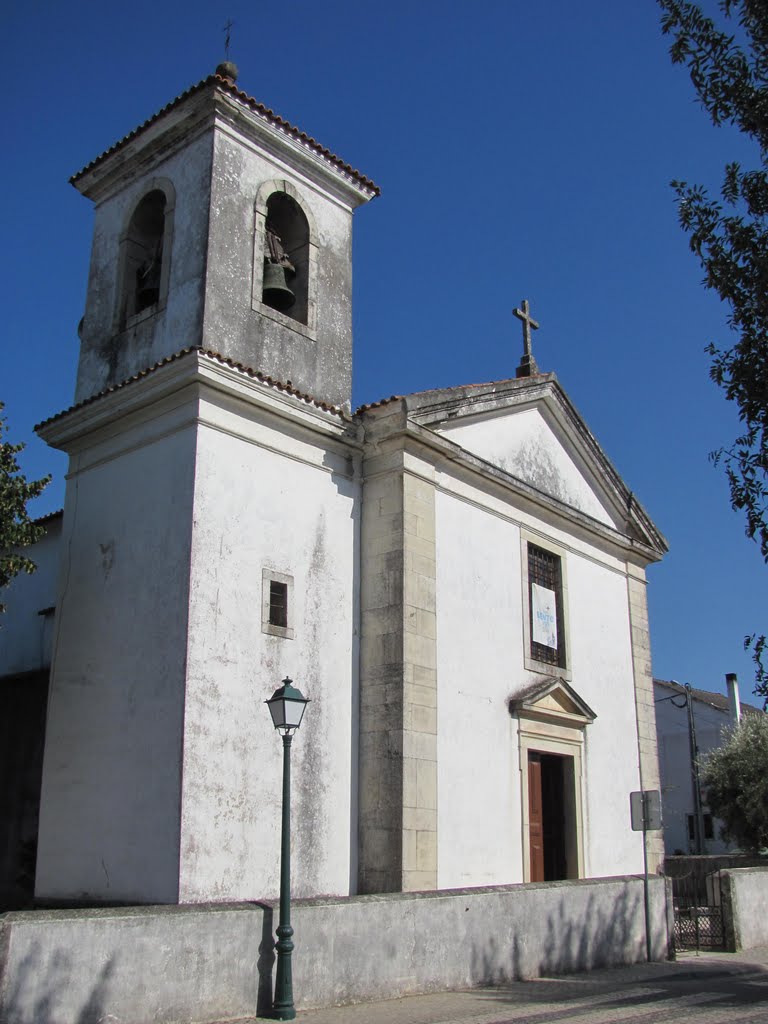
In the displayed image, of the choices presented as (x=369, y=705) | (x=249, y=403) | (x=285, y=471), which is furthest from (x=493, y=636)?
(x=249, y=403)

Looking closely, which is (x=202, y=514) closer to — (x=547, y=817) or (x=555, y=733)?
(x=555, y=733)

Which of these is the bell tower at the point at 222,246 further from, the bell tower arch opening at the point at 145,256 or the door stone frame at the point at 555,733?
the door stone frame at the point at 555,733

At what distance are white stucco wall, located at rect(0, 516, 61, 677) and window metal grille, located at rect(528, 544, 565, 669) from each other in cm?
689

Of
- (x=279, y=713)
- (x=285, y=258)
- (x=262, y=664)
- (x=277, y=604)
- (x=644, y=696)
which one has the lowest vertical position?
(x=279, y=713)

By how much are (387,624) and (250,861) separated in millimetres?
2974

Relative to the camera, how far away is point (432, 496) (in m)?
12.4

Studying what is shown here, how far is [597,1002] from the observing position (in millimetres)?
8742

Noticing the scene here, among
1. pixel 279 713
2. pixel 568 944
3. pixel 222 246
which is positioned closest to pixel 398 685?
pixel 279 713

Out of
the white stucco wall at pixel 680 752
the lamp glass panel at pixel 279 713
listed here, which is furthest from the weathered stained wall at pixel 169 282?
the white stucco wall at pixel 680 752

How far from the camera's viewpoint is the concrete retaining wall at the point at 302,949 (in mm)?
6535

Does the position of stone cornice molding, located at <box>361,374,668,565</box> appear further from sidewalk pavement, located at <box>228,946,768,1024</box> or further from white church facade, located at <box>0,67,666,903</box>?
sidewalk pavement, located at <box>228,946,768,1024</box>

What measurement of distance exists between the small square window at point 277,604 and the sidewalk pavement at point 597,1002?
3.81 m

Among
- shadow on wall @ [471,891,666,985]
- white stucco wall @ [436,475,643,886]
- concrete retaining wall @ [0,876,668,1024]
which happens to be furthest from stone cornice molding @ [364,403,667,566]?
shadow on wall @ [471,891,666,985]

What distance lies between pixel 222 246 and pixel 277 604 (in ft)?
13.5
